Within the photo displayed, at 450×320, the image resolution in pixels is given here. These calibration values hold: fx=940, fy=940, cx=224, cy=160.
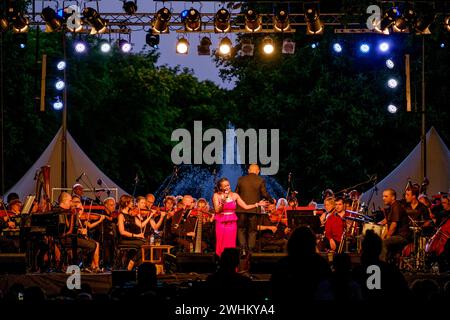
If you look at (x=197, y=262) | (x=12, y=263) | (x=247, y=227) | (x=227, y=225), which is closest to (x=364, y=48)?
(x=247, y=227)

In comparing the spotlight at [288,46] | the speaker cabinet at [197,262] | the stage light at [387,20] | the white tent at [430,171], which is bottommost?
the speaker cabinet at [197,262]

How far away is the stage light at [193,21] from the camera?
2052 centimetres

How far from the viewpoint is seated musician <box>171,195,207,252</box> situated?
18797 mm

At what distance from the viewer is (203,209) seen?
19.0 meters

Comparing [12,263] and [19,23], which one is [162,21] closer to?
[19,23]

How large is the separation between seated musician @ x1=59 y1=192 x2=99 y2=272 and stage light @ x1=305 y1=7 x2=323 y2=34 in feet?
20.7

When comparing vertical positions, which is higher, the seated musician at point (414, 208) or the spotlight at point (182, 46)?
the spotlight at point (182, 46)

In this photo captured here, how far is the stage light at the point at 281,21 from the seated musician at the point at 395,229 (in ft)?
17.5

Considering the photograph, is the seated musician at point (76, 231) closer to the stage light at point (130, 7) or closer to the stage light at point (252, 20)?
the stage light at point (130, 7)

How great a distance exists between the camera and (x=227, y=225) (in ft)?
58.7

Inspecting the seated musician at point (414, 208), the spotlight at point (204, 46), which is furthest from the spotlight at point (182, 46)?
the seated musician at point (414, 208)

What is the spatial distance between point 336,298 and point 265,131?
27609 mm

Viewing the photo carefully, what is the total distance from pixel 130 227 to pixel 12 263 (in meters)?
3.32

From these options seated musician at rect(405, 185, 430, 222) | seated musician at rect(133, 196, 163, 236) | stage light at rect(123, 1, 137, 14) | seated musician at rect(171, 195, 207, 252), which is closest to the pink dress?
seated musician at rect(171, 195, 207, 252)
